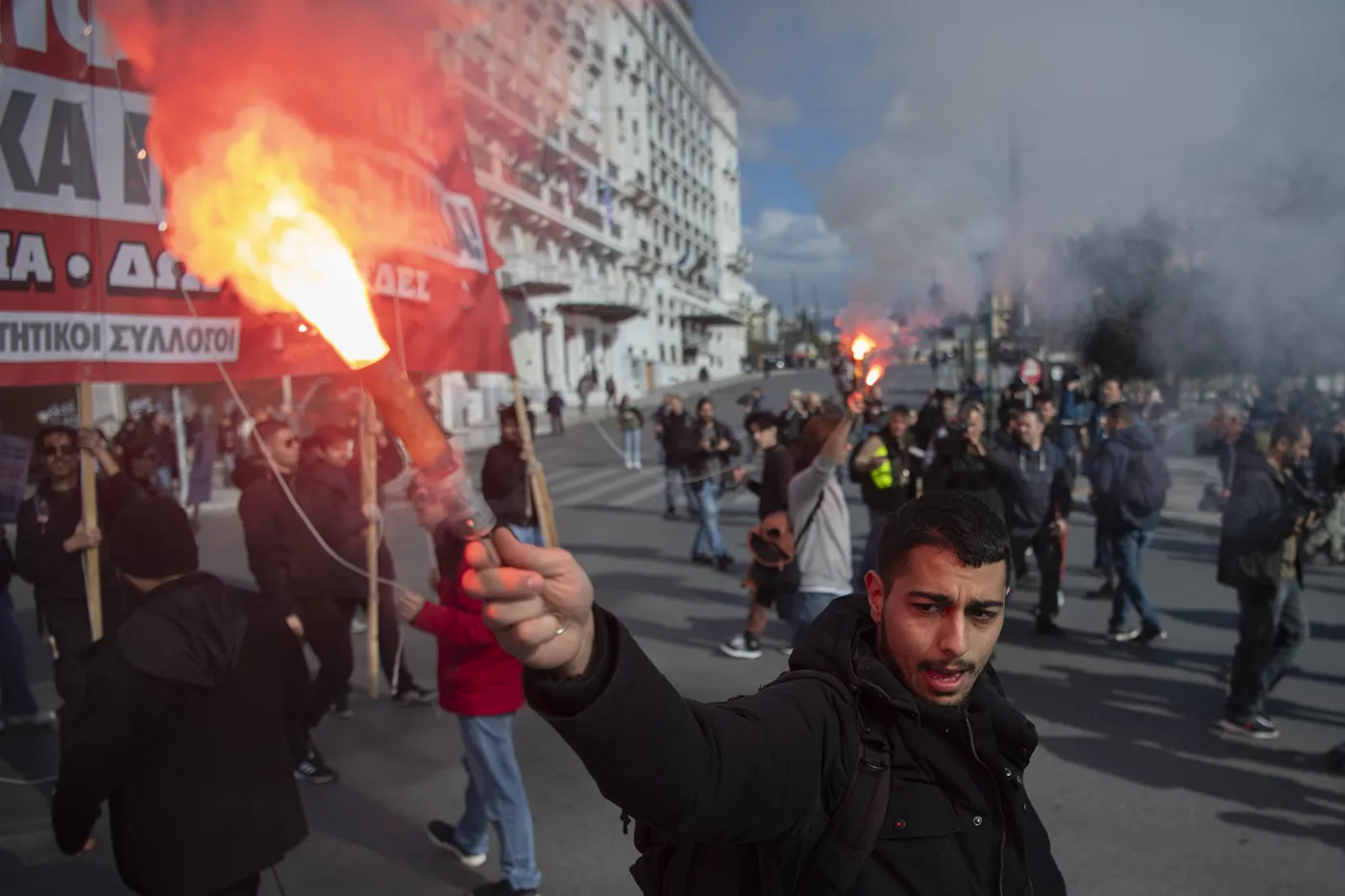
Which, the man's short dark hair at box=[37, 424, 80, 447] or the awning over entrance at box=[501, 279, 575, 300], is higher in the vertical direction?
the awning over entrance at box=[501, 279, 575, 300]

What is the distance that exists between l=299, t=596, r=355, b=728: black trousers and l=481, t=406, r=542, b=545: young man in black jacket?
1.81 meters

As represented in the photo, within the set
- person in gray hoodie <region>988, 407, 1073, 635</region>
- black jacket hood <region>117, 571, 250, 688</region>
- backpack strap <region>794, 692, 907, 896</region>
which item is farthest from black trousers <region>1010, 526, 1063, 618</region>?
backpack strap <region>794, 692, 907, 896</region>

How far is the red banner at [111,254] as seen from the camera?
12.6 ft

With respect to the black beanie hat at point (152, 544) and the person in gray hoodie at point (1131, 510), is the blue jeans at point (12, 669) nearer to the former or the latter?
the black beanie hat at point (152, 544)

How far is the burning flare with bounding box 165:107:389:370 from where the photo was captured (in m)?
1.89

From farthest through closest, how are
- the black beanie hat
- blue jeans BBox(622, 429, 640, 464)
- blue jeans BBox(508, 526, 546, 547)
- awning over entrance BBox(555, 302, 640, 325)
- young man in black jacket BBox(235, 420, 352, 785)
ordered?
awning over entrance BBox(555, 302, 640, 325) < blue jeans BBox(622, 429, 640, 464) < blue jeans BBox(508, 526, 546, 547) < young man in black jacket BBox(235, 420, 352, 785) < the black beanie hat

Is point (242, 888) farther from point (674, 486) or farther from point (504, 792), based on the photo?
point (674, 486)

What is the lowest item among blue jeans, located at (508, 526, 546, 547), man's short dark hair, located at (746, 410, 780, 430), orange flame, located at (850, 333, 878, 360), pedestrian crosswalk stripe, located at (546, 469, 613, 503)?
pedestrian crosswalk stripe, located at (546, 469, 613, 503)

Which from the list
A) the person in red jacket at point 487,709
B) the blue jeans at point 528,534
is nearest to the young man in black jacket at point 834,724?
the person in red jacket at point 487,709

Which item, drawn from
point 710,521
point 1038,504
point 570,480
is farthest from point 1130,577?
point 570,480

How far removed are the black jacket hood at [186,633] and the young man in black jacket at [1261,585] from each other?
4911mm

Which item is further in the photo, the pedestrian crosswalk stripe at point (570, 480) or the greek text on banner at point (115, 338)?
the pedestrian crosswalk stripe at point (570, 480)

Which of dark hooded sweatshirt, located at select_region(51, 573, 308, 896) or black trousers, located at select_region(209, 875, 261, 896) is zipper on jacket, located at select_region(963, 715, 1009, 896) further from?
black trousers, located at select_region(209, 875, 261, 896)

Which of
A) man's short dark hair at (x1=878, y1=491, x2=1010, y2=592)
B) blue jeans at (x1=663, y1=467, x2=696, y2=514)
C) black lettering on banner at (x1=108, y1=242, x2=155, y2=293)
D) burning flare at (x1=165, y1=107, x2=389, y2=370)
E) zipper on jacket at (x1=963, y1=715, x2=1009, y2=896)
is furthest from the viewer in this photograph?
blue jeans at (x1=663, y1=467, x2=696, y2=514)
